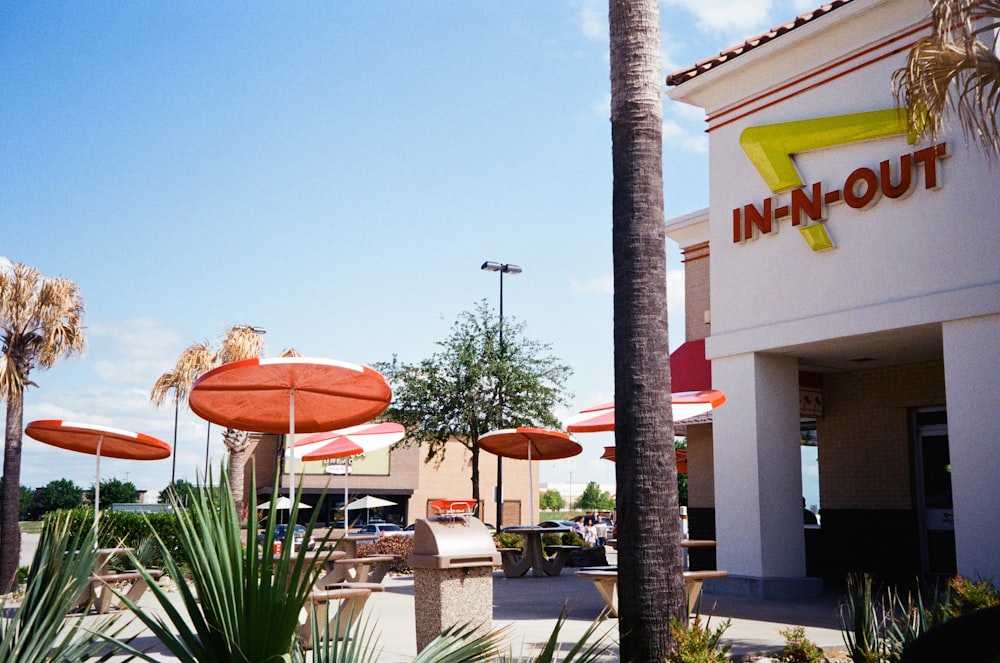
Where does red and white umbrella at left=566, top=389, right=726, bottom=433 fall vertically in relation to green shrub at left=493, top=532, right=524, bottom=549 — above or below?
above

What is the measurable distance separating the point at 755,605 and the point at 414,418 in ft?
57.7

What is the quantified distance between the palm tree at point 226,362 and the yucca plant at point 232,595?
16.9 m

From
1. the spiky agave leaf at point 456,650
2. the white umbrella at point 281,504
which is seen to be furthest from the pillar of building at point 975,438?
the spiky agave leaf at point 456,650

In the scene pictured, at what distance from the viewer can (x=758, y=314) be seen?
1391cm

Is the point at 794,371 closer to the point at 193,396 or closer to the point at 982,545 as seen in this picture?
the point at 982,545

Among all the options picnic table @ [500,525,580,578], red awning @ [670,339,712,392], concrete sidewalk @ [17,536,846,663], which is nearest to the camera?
concrete sidewalk @ [17,536,846,663]

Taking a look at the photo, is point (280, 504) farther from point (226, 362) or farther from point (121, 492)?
point (121, 492)

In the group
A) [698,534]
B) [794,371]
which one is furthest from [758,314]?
[698,534]

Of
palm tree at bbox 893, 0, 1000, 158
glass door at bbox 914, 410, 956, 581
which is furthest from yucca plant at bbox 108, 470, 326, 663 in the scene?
glass door at bbox 914, 410, 956, 581

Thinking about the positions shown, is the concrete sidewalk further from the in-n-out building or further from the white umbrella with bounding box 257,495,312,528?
the white umbrella with bounding box 257,495,312,528

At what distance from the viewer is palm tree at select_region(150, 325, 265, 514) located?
81.4 feet

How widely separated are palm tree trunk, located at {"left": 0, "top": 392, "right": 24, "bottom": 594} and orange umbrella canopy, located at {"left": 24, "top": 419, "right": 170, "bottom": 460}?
11.1ft

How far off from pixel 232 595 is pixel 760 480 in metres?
11.4

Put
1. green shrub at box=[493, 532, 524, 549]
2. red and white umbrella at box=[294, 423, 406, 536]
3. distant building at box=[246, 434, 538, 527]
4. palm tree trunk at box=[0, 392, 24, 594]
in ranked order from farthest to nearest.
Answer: distant building at box=[246, 434, 538, 527] < green shrub at box=[493, 532, 524, 549] < palm tree trunk at box=[0, 392, 24, 594] < red and white umbrella at box=[294, 423, 406, 536]
